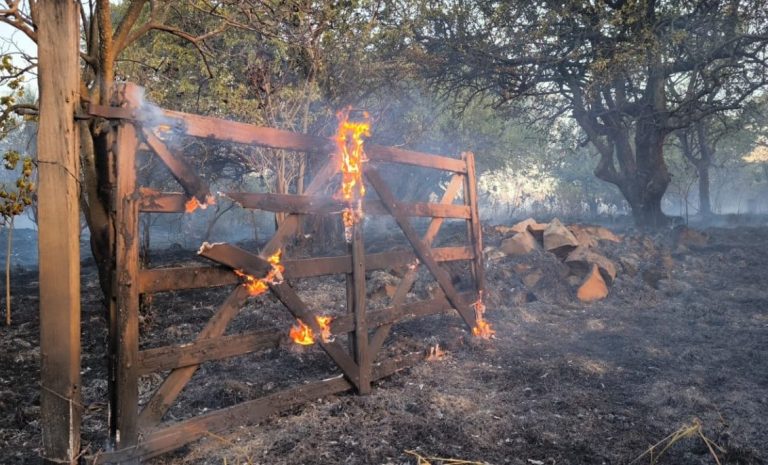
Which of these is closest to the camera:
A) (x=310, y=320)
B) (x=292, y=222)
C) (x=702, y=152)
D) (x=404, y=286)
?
(x=292, y=222)

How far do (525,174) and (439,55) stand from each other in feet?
73.1

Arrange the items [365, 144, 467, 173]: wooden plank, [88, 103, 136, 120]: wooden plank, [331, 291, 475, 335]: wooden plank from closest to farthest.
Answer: [88, 103, 136, 120]: wooden plank < [331, 291, 475, 335]: wooden plank < [365, 144, 467, 173]: wooden plank

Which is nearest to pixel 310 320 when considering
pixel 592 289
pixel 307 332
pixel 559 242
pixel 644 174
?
pixel 307 332

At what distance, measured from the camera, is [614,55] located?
12.3 metres

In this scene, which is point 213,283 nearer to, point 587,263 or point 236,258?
point 236,258

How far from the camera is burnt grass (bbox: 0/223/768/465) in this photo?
3.69 meters

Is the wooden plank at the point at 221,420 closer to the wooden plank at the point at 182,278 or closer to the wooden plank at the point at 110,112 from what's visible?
the wooden plank at the point at 182,278

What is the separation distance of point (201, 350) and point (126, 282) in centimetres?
76

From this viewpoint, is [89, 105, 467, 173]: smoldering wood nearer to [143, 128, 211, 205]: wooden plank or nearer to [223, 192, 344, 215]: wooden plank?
[143, 128, 211, 205]: wooden plank

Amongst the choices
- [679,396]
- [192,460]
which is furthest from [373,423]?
[679,396]

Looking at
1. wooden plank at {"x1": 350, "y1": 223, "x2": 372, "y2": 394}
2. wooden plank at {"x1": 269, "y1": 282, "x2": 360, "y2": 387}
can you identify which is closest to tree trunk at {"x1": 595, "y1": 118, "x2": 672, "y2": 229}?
wooden plank at {"x1": 350, "y1": 223, "x2": 372, "y2": 394}

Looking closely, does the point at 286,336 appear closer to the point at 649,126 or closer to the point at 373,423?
the point at 373,423

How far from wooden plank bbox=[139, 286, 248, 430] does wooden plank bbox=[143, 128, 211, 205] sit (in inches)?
31.3

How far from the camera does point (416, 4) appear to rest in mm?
14156
